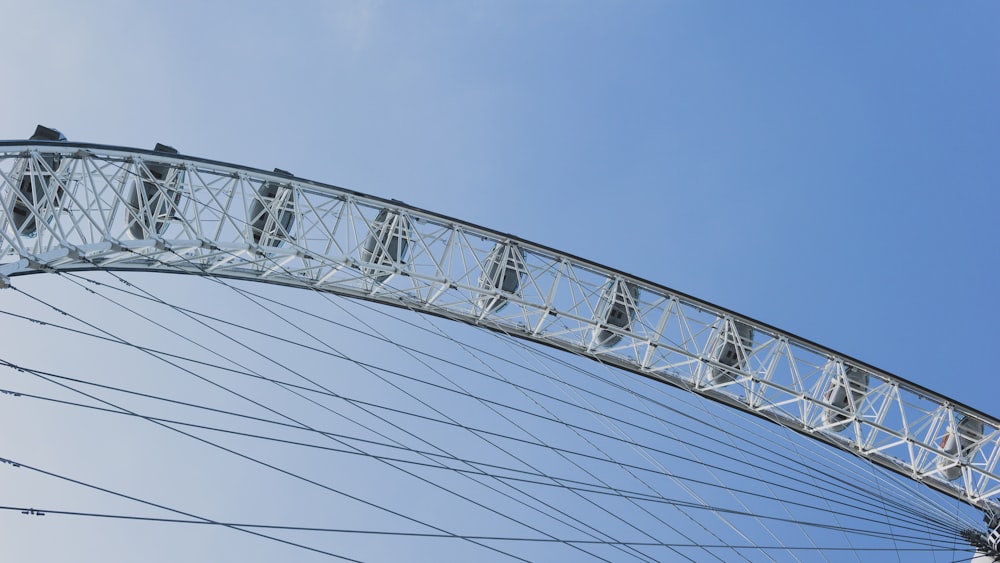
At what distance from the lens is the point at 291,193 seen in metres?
22.3

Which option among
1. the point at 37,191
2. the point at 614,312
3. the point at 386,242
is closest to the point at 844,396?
the point at 614,312

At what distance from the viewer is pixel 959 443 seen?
27.4 metres

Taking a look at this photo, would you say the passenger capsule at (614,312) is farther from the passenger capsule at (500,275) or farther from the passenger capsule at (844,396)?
the passenger capsule at (844,396)

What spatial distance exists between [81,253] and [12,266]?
1.51 meters

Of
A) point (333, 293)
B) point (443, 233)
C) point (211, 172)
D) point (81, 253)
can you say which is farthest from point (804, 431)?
point (81, 253)

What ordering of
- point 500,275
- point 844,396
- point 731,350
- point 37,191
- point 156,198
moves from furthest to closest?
point 844,396, point 731,350, point 500,275, point 156,198, point 37,191

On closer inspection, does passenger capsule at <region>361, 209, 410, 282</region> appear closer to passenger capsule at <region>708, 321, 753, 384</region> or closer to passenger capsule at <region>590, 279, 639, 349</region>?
passenger capsule at <region>590, 279, 639, 349</region>

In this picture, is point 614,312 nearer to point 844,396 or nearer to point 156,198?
point 844,396

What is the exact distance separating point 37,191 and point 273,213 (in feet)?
15.8

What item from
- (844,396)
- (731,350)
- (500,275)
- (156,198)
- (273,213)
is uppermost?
(844,396)

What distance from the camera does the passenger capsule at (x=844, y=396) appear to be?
88.3ft

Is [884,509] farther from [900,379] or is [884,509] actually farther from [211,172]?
[211,172]

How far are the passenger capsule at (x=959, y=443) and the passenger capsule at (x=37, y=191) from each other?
21985 mm

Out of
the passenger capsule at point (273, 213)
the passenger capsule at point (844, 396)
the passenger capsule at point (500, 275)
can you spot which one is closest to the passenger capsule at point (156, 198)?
the passenger capsule at point (273, 213)
